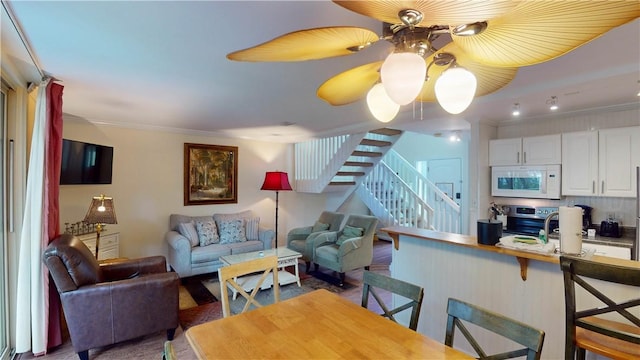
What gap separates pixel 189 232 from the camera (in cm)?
436

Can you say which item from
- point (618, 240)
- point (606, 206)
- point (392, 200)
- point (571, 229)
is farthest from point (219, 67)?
point (392, 200)

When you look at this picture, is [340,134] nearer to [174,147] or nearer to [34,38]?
[174,147]

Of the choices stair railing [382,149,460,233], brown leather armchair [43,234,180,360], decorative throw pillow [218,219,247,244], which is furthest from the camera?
stair railing [382,149,460,233]

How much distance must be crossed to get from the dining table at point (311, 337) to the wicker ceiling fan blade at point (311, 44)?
1179 millimetres

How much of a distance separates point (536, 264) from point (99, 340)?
3221mm

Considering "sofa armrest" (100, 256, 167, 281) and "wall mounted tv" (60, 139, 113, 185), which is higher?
"wall mounted tv" (60, 139, 113, 185)

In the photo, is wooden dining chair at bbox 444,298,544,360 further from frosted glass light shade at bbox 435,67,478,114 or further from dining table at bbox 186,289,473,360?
frosted glass light shade at bbox 435,67,478,114

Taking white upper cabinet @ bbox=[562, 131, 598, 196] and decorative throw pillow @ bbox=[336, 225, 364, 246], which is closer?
white upper cabinet @ bbox=[562, 131, 598, 196]

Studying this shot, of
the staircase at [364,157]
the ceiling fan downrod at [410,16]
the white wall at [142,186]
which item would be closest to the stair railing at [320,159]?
the staircase at [364,157]

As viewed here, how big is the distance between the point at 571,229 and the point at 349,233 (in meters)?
2.86

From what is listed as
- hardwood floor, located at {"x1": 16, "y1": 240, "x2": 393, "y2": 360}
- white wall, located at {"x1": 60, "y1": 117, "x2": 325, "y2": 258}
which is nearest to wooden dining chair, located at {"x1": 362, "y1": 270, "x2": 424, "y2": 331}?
hardwood floor, located at {"x1": 16, "y1": 240, "x2": 393, "y2": 360}

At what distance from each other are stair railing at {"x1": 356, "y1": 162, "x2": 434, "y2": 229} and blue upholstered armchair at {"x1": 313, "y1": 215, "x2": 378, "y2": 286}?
147 centimetres

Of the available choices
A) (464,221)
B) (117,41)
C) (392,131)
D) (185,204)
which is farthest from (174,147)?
(464,221)

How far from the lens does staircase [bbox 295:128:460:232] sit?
201 inches
